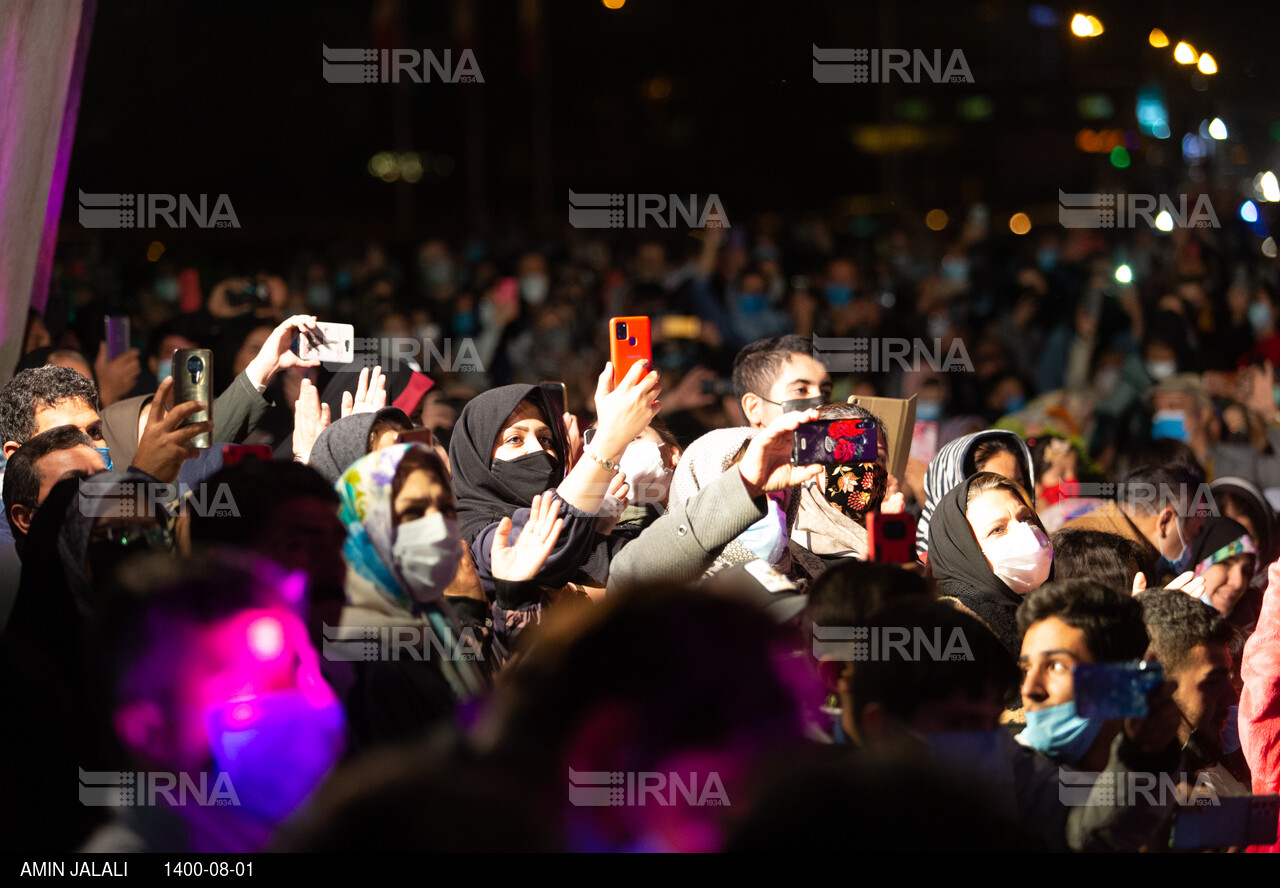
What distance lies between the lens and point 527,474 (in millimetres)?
3736

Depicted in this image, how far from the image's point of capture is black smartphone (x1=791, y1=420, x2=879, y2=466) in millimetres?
3164

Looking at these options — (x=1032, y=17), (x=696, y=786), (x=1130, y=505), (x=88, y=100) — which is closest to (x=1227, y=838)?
(x=696, y=786)

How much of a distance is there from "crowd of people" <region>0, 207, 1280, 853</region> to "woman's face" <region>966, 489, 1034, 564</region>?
0.04ft

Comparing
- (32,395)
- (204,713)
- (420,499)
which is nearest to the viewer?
(204,713)

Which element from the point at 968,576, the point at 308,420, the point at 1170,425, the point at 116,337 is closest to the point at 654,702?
the point at 968,576

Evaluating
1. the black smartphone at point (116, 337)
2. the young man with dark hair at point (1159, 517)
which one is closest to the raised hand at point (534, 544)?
the young man with dark hair at point (1159, 517)

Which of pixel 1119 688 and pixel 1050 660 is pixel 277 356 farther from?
pixel 1119 688

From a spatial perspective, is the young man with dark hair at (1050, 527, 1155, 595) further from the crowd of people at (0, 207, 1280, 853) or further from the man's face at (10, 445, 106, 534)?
the man's face at (10, 445, 106, 534)

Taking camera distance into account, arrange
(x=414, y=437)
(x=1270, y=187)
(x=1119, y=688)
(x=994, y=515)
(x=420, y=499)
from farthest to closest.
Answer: (x=1270, y=187), (x=994, y=515), (x=414, y=437), (x=420, y=499), (x=1119, y=688)

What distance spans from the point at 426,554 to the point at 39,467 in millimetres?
1278

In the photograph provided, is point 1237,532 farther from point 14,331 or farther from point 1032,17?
point 1032,17

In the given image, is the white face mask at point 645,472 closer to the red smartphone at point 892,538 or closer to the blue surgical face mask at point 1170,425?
the red smartphone at point 892,538

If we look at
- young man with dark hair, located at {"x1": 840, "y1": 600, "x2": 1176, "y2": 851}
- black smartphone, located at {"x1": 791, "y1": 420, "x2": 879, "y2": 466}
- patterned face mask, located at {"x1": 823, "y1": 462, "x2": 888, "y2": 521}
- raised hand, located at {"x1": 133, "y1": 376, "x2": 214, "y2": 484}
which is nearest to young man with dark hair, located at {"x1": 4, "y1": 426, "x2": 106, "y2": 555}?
raised hand, located at {"x1": 133, "y1": 376, "x2": 214, "y2": 484}

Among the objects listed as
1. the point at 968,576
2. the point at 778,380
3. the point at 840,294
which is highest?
the point at 840,294
